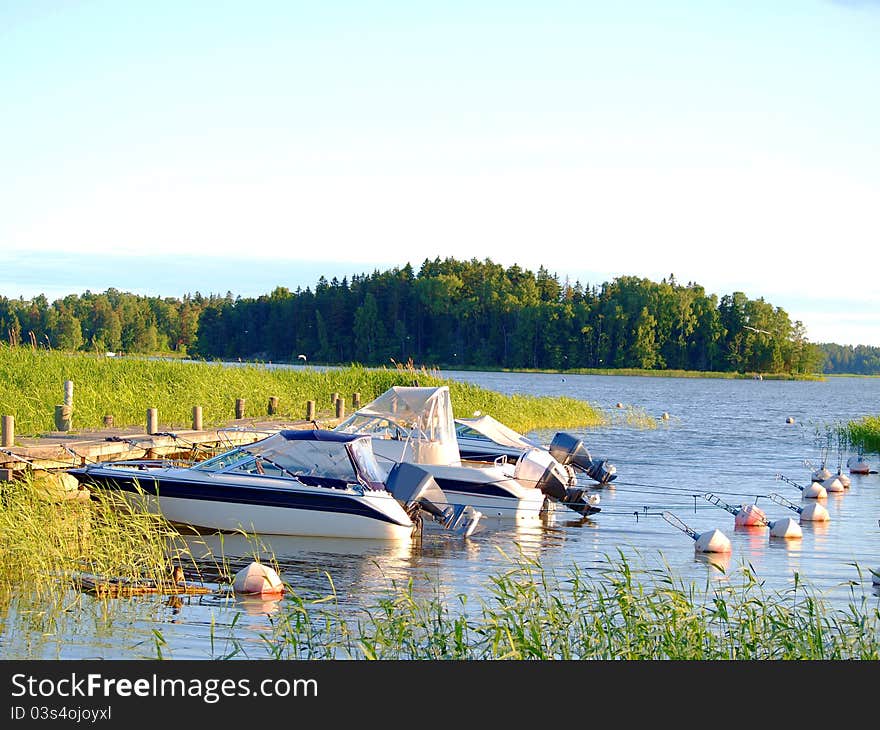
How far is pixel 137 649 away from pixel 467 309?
141 meters

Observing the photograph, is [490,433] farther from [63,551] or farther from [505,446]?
[63,551]

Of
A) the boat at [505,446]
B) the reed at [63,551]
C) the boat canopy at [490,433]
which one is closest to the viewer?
the reed at [63,551]

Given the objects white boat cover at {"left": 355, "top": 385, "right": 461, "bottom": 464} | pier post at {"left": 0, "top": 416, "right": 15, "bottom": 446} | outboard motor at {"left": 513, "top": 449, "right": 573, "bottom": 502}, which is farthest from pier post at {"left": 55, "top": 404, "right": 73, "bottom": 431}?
outboard motor at {"left": 513, "top": 449, "right": 573, "bottom": 502}

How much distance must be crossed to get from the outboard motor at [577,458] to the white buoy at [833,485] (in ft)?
17.1

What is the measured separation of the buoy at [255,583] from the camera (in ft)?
39.0

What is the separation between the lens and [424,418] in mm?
20781

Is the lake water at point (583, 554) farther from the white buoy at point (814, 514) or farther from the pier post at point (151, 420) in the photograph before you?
the pier post at point (151, 420)

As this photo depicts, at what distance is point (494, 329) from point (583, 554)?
13491 cm

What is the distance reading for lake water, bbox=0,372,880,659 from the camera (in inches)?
407

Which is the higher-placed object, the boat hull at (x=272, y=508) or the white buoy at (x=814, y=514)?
the boat hull at (x=272, y=508)

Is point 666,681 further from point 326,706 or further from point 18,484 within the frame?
point 18,484

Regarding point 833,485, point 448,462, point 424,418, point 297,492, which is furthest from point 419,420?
point 833,485

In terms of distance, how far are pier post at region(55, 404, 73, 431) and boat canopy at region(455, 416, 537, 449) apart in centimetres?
830

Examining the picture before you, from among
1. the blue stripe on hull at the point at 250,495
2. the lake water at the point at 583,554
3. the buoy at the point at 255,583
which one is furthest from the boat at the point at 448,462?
the buoy at the point at 255,583
